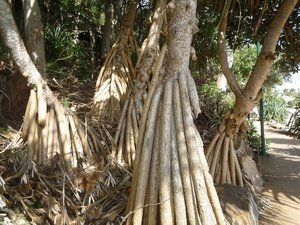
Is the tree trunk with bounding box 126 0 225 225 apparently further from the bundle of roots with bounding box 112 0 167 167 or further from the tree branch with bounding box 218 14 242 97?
the tree branch with bounding box 218 14 242 97

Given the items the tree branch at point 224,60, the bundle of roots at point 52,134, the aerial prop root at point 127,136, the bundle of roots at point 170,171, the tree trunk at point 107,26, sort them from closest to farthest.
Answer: the bundle of roots at point 170,171
the bundle of roots at point 52,134
the aerial prop root at point 127,136
the tree branch at point 224,60
the tree trunk at point 107,26

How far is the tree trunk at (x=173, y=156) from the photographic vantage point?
257 centimetres

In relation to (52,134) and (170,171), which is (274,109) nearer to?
(52,134)

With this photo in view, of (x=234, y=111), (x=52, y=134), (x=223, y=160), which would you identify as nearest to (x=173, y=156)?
(x=52, y=134)

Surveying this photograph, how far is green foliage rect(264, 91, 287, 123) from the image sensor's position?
13336mm

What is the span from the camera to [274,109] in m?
13.6

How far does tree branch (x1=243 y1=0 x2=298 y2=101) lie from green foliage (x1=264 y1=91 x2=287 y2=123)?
9.49m

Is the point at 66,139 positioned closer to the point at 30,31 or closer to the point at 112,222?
the point at 112,222

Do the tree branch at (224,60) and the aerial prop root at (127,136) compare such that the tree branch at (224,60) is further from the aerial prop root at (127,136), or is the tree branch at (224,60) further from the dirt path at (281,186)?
the dirt path at (281,186)

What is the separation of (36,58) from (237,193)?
2516mm

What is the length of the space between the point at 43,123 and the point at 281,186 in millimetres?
3037

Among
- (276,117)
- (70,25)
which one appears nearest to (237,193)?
(70,25)

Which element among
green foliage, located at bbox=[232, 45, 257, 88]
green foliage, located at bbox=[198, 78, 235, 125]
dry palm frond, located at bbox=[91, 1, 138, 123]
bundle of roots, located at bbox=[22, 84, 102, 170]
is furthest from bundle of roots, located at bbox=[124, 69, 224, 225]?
green foliage, located at bbox=[232, 45, 257, 88]

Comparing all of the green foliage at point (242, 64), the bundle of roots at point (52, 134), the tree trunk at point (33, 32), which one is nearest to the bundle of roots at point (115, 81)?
the tree trunk at point (33, 32)
